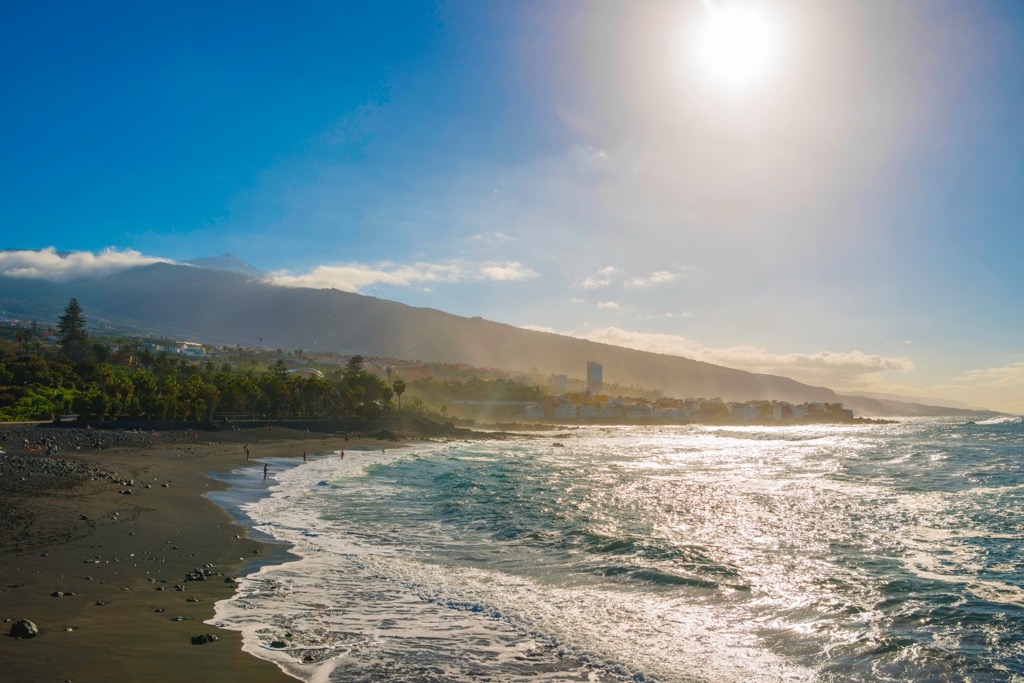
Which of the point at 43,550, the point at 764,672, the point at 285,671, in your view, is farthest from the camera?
the point at 43,550

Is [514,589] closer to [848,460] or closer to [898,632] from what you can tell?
[898,632]

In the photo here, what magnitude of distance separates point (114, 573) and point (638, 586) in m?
11.4

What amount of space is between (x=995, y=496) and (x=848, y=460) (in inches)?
970

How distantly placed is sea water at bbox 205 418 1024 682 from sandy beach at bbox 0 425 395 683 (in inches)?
32.8

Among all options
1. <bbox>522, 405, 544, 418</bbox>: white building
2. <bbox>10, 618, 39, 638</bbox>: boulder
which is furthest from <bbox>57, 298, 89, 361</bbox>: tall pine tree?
<bbox>10, 618, 39, 638</bbox>: boulder

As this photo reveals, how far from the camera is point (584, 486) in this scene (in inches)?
1375

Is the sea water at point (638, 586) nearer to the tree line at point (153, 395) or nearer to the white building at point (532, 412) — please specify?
the tree line at point (153, 395)

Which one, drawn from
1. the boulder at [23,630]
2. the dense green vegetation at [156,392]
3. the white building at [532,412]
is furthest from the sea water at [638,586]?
the white building at [532,412]

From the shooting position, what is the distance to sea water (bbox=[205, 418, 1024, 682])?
10242 mm

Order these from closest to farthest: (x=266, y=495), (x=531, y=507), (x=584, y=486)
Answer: (x=531, y=507) → (x=266, y=495) → (x=584, y=486)

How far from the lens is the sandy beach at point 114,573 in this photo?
865 centimetres

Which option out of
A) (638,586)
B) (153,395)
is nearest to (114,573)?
(638,586)

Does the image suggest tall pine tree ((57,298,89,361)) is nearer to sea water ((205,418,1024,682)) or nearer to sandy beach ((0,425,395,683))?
sandy beach ((0,425,395,683))

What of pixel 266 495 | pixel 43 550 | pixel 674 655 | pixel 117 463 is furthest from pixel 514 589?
pixel 117 463
